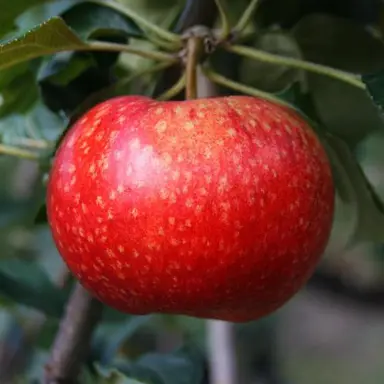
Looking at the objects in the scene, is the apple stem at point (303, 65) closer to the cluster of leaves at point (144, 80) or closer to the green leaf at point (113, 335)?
the cluster of leaves at point (144, 80)

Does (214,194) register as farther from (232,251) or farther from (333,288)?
(333,288)

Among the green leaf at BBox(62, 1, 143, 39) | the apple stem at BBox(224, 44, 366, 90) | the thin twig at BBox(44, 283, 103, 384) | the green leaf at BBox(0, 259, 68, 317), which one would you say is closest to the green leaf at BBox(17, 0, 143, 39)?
the green leaf at BBox(62, 1, 143, 39)

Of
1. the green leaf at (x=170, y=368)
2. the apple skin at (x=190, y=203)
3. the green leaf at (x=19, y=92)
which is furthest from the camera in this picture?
the green leaf at (x=170, y=368)

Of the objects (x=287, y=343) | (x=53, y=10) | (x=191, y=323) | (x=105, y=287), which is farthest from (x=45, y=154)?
(x=287, y=343)

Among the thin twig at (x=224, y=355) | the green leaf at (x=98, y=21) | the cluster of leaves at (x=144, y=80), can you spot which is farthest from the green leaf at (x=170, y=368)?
the green leaf at (x=98, y=21)

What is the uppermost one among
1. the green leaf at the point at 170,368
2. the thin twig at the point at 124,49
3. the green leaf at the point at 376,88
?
the green leaf at the point at 376,88

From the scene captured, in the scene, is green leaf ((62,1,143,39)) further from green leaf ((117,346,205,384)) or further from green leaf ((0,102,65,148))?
green leaf ((117,346,205,384))
